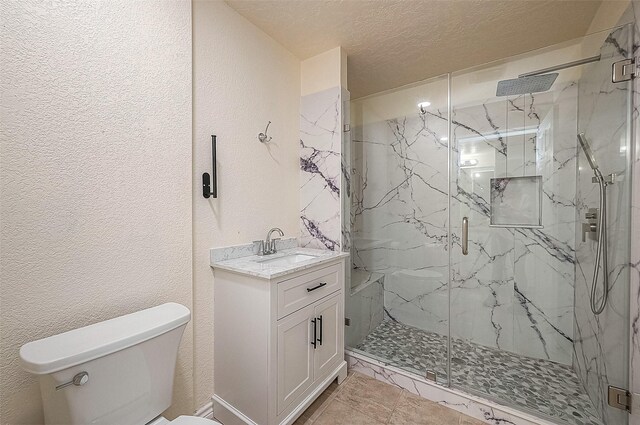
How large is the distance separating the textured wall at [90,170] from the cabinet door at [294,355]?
1.68ft

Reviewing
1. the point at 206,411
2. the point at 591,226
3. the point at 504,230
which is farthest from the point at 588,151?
the point at 206,411

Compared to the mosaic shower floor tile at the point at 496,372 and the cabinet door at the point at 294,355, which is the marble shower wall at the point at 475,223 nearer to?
the mosaic shower floor tile at the point at 496,372

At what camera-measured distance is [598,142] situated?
1.55 metres

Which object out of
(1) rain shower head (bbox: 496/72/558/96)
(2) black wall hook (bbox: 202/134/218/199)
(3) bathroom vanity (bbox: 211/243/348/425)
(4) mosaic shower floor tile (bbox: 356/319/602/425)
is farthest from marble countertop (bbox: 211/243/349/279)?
(1) rain shower head (bbox: 496/72/558/96)

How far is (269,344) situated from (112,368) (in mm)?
605

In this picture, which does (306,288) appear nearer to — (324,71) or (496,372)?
(496,372)

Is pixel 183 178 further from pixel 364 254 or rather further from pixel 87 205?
pixel 364 254

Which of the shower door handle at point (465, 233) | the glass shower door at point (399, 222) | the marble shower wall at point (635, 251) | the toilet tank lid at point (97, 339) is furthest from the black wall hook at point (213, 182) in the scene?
the marble shower wall at point (635, 251)

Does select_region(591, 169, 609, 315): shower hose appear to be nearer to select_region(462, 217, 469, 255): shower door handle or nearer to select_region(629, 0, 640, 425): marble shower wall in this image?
select_region(629, 0, 640, 425): marble shower wall

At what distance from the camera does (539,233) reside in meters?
2.00

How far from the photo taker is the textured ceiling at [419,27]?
5.09ft

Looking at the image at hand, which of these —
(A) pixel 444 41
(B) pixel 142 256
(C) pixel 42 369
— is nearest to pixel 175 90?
(B) pixel 142 256

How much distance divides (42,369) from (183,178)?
87 centimetres

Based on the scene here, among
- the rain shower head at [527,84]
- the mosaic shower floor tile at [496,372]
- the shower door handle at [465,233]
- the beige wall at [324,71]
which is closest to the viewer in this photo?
the mosaic shower floor tile at [496,372]
